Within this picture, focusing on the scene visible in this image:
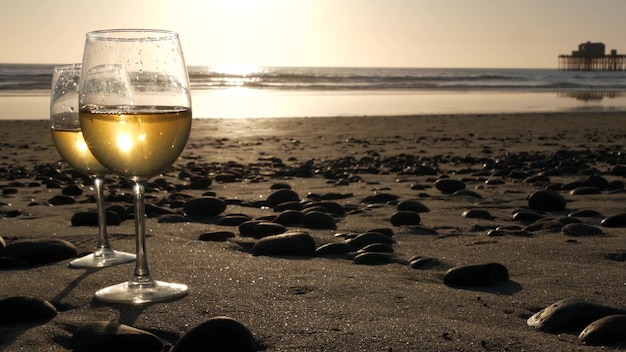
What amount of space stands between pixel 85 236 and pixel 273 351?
212 centimetres

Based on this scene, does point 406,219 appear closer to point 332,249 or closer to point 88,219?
point 332,249

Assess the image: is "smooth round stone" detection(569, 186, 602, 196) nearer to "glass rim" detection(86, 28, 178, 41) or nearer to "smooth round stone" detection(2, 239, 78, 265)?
"smooth round stone" detection(2, 239, 78, 265)

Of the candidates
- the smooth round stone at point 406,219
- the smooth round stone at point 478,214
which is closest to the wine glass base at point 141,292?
the smooth round stone at point 406,219

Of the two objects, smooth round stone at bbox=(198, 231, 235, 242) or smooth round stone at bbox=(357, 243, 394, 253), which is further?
smooth round stone at bbox=(198, 231, 235, 242)

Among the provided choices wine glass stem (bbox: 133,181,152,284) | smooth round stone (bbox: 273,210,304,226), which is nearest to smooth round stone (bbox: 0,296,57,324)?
wine glass stem (bbox: 133,181,152,284)

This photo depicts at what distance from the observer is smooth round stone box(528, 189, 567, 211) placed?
480cm

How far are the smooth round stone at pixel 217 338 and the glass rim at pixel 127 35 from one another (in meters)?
0.88

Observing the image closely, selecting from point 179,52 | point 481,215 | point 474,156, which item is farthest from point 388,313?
point 474,156

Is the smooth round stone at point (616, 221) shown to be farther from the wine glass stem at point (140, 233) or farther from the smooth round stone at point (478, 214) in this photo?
the wine glass stem at point (140, 233)

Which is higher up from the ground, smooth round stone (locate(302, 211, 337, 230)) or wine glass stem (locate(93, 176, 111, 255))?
wine glass stem (locate(93, 176, 111, 255))

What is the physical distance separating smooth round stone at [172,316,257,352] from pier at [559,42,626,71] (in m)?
99.3

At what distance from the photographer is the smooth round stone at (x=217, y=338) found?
6.22 feet

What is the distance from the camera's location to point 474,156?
31.5 feet

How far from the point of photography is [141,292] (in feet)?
7.99
